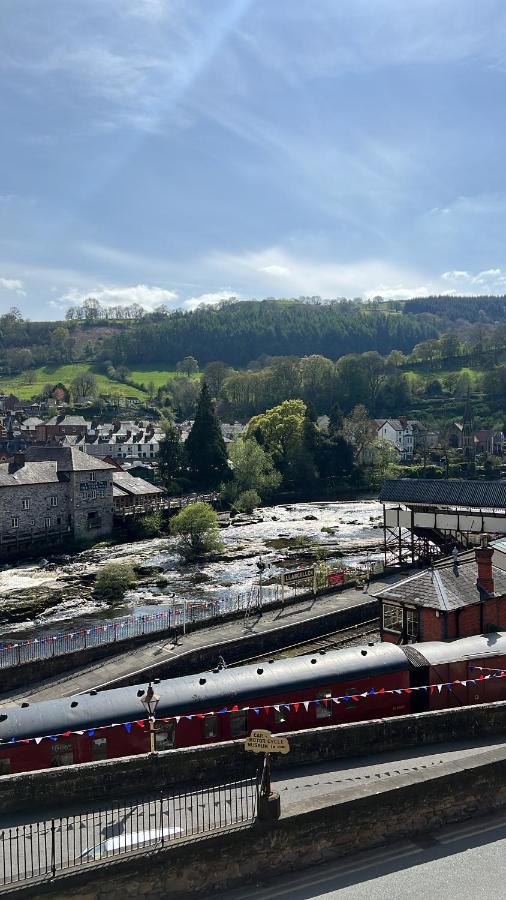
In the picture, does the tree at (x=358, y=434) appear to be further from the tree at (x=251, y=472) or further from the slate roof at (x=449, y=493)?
the slate roof at (x=449, y=493)

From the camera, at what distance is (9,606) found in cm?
4119

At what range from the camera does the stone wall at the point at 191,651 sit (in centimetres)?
2412

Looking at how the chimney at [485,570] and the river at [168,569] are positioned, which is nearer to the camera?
the chimney at [485,570]

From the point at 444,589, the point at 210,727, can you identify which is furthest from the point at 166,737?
the point at 444,589

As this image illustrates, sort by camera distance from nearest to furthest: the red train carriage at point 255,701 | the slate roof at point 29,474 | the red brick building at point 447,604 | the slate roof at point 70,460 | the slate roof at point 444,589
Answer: the red train carriage at point 255,701 < the red brick building at point 447,604 < the slate roof at point 444,589 < the slate roof at point 29,474 < the slate roof at point 70,460

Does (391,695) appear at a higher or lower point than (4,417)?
lower

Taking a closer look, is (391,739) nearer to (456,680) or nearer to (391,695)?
(391,695)

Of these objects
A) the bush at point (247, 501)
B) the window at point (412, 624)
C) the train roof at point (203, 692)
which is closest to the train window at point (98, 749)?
the train roof at point (203, 692)

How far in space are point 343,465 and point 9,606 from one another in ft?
218

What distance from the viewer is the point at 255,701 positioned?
17.6 meters

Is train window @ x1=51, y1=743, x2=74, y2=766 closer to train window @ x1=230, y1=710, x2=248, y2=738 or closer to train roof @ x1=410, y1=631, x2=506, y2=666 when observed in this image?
train window @ x1=230, y1=710, x2=248, y2=738

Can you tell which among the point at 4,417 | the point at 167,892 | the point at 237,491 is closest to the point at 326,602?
the point at 167,892

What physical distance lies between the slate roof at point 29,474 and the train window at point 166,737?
4132cm

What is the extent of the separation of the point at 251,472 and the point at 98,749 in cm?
6815
